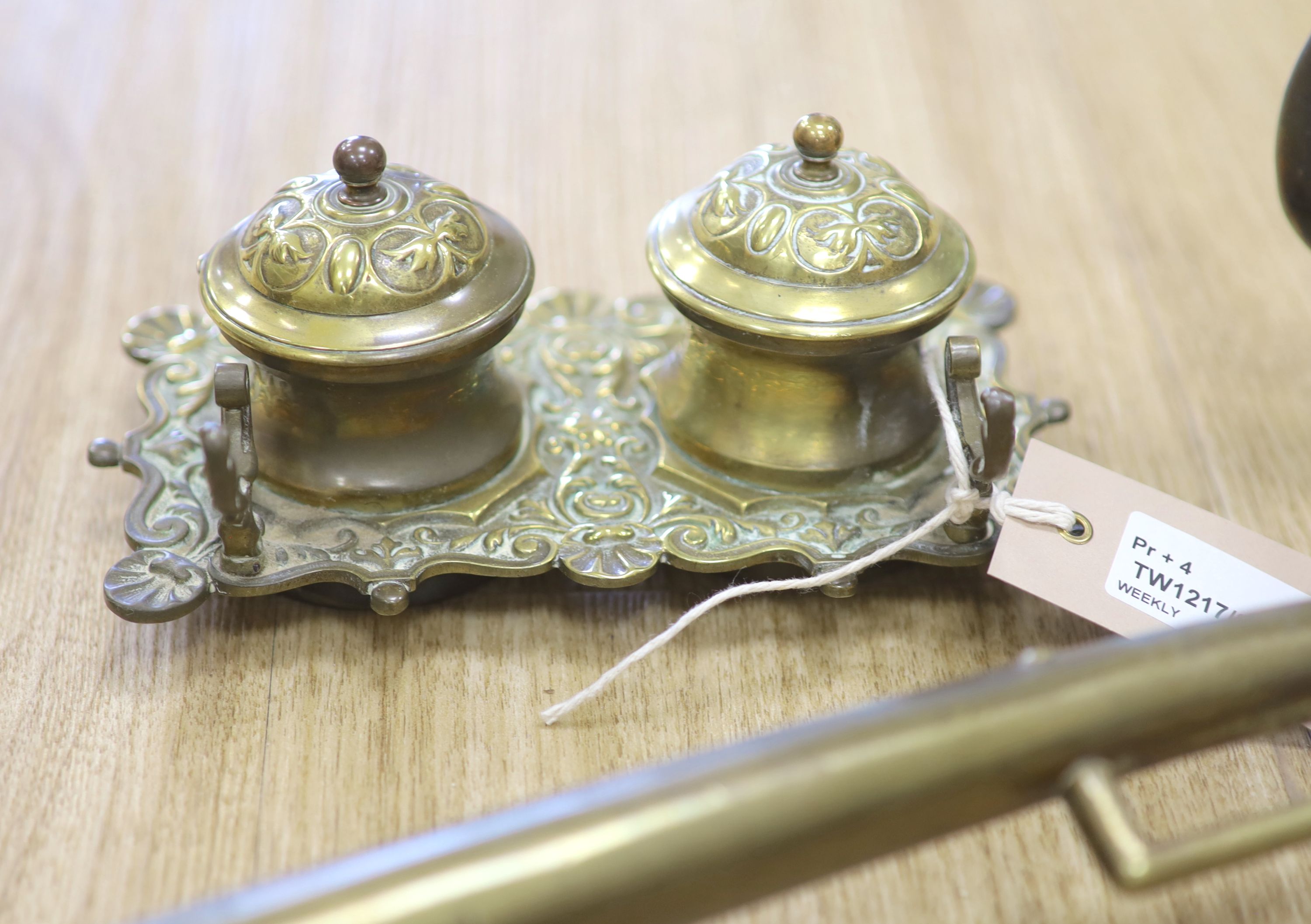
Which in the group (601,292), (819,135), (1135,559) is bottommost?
(601,292)

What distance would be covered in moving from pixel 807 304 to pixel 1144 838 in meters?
0.29

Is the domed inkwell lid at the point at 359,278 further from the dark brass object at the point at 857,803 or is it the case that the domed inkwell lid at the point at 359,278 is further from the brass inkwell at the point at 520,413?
the dark brass object at the point at 857,803

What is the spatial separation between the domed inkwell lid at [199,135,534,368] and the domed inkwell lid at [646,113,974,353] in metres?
0.10

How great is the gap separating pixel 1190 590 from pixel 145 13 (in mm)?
1015

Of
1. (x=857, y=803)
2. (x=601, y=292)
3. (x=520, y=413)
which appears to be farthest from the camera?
(x=601, y=292)

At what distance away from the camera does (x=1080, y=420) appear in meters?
0.79

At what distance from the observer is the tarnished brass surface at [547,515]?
59 centimetres

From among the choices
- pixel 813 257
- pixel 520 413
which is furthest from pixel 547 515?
pixel 813 257

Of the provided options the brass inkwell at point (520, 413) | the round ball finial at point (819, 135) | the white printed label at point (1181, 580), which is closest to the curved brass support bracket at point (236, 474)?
the brass inkwell at point (520, 413)

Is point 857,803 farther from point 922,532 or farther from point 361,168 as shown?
point 361,168

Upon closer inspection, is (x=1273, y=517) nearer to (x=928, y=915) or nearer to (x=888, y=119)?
(x=928, y=915)

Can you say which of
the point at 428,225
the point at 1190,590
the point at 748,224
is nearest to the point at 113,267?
the point at 428,225

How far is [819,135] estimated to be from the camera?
602mm

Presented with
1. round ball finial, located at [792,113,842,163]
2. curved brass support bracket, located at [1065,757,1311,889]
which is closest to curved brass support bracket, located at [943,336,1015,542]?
round ball finial, located at [792,113,842,163]
